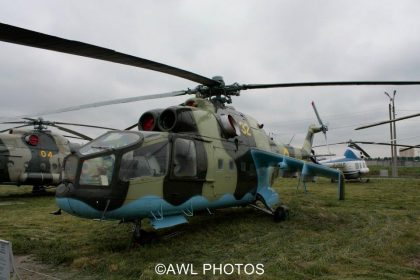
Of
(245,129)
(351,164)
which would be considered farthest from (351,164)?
(245,129)

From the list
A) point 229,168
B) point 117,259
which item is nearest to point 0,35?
point 117,259

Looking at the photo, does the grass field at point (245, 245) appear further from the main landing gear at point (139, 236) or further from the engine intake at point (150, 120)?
the engine intake at point (150, 120)

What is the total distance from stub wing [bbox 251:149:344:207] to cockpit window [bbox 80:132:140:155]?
3.92 m

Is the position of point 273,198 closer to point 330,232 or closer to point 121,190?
point 330,232

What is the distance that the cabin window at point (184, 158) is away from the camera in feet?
22.9

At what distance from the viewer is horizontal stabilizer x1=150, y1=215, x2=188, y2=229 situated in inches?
254

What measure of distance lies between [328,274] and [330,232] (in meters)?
3.01

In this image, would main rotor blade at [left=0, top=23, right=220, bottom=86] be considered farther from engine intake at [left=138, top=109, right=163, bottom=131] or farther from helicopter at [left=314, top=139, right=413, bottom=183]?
helicopter at [left=314, top=139, right=413, bottom=183]

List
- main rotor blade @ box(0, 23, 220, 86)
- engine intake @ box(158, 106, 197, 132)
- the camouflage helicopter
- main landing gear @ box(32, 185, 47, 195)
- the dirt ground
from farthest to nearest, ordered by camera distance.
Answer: main landing gear @ box(32, 185, 47, 195)
engine intake @ box(158, 106, 197, 132)
the camouflage helicopter
the dirt ground
main rotor blade @ box(0, 23, 220, 86)

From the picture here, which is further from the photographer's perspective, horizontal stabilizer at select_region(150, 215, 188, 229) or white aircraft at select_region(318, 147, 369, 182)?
white aircraft at select_region(318, 147, 369, 182)

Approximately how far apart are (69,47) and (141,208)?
2960 mm

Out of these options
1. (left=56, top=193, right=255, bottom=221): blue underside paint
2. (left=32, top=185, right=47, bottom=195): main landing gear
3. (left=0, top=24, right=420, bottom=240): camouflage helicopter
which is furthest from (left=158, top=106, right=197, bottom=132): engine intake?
(left=32, top=185, right=47, bottom=195): main landing gear

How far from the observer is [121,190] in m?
5.93

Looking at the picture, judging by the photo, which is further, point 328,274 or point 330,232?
point 330,232
